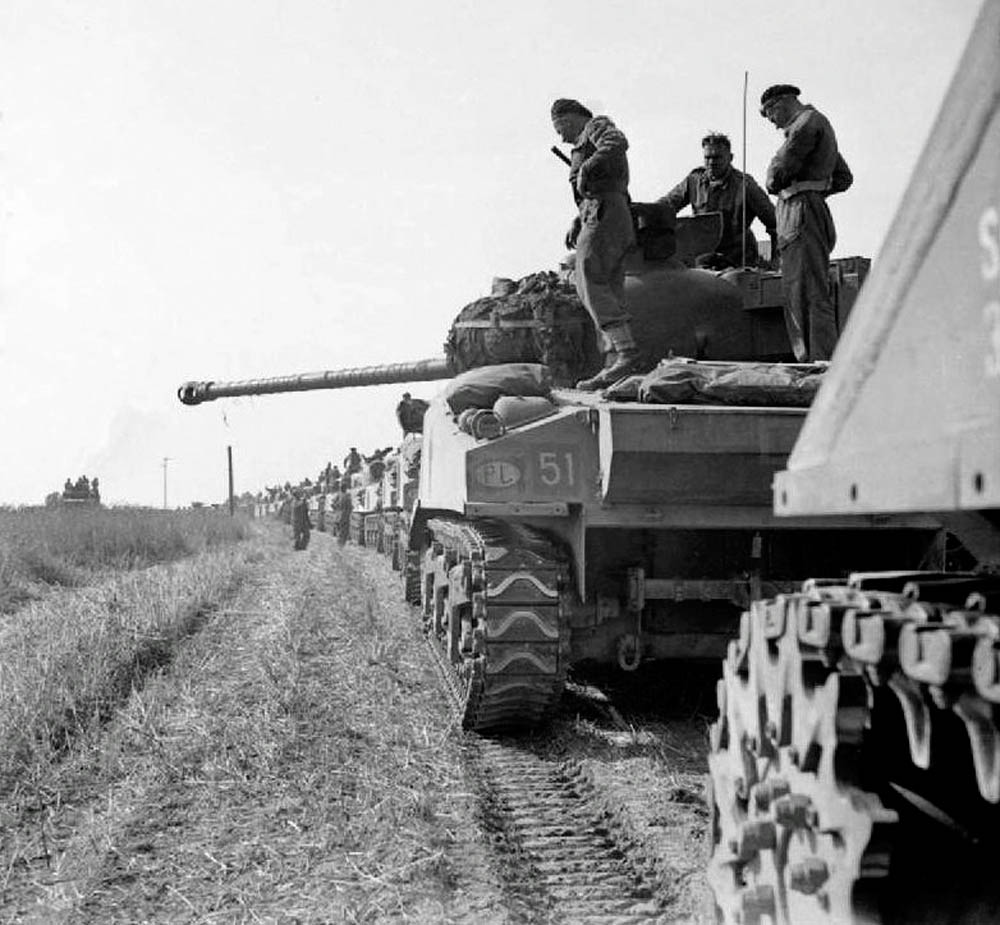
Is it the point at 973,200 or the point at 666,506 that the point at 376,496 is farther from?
the point at 973,200

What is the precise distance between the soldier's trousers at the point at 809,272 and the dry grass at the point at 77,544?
1052 cm

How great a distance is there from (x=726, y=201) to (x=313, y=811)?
5805 mm

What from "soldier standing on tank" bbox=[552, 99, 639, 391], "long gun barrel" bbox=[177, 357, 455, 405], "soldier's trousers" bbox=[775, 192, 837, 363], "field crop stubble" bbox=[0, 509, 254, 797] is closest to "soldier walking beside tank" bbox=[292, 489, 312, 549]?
"field crop stubble" bbox=[0, 509, 254, 797]

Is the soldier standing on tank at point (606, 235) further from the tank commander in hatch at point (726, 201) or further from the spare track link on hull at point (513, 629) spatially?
the tank commander in hatch at point (726, 201)

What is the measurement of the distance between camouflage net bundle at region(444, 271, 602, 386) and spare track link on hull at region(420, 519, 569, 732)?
165 centimetres

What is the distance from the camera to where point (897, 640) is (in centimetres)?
205

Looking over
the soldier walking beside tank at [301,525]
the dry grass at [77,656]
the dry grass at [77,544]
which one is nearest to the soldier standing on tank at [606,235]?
the dry grass at [77,656]

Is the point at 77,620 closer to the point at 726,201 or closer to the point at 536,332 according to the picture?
the point at 536,332

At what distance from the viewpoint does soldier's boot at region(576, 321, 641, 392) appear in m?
7.25

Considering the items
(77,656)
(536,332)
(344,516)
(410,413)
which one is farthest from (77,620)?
(344,516)

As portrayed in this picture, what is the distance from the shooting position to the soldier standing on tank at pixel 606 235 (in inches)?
293

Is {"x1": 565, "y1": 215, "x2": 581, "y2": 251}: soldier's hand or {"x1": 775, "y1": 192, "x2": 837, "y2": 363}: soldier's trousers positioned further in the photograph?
{"x1": 565, "y1": 215, "x2": 581, "y2": 251}: soldier's hand

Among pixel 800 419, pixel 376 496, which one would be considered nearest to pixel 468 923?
pixel 800 419

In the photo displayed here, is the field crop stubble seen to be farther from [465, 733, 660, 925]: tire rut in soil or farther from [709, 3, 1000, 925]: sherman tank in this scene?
[709, 3, 1000, 925]: sherman tank
